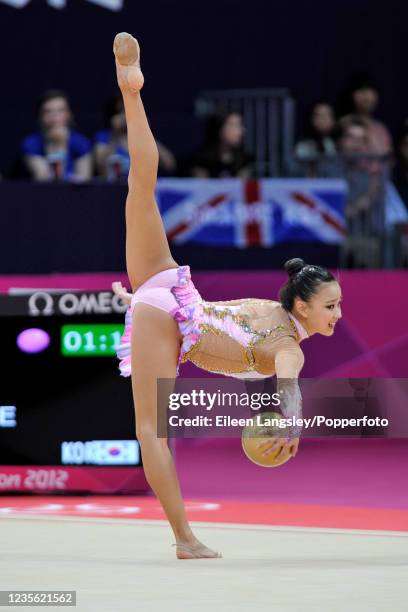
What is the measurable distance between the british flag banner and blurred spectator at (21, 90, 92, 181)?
2.40 ft

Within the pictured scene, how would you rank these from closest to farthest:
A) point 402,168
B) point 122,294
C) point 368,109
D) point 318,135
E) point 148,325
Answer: point 148,325, point 122,294, point 318,135, point 402,168, point 368,109

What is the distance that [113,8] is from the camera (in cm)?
1345

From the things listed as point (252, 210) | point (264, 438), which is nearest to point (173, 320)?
point (264, 438)

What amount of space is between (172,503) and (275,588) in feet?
2.75

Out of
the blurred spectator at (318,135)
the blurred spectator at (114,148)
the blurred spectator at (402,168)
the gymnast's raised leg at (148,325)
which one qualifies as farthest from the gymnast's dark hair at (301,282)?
the blurred spectator at (402,168)

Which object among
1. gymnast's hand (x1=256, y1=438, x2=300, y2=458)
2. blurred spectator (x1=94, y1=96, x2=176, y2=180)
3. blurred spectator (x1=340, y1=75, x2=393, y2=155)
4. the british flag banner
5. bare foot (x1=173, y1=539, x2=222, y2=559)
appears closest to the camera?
gymnast's hand (x1=256, y1=438, x2=300, y2=458)

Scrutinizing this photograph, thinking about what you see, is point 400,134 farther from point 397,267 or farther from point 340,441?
point 340,441

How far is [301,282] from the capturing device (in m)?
5.13

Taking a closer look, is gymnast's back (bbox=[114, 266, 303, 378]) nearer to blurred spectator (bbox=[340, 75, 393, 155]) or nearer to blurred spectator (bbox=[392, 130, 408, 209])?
blurred spectator (bbox=[392, 130, 408, 209])

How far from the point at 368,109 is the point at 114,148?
322cm

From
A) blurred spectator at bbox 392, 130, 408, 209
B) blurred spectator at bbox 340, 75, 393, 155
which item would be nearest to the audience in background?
blurred spectator at bbox 340, 75, 393, 155

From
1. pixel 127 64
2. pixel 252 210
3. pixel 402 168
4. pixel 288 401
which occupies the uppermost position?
pixel 402 168

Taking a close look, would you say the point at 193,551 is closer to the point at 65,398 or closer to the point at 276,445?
the point at 276,445

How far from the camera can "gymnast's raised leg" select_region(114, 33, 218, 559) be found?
5086 mm
